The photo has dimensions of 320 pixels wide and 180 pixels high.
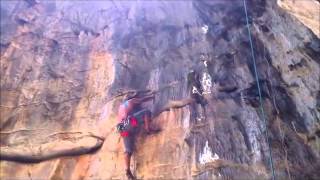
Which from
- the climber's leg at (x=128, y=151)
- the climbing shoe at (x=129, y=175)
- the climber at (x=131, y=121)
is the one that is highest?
the climber at (x=131, y=121)

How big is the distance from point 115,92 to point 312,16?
547 cm

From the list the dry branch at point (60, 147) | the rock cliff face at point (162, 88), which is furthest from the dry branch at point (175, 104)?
the dry branch at point (60, 147)

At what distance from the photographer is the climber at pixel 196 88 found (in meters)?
9.79

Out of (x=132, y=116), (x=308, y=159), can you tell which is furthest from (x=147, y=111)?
(x=308, y=159)

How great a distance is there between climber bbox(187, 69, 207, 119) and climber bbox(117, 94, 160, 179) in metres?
1.12

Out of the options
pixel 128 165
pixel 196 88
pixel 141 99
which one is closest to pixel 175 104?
pixel 196 88

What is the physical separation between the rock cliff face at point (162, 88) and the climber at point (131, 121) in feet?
0.62

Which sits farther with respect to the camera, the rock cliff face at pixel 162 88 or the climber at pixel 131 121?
the climber at pixel 131 121

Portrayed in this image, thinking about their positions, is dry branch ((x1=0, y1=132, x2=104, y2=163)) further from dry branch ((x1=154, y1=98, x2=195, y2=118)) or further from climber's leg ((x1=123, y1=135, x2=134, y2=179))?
dry branch ((x1=154, y1=98, x2=195, y2=118))

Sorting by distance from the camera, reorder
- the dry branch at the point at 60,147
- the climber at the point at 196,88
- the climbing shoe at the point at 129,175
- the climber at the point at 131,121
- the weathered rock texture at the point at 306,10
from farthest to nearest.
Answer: the dry branch at the point at 60,147, the climber at the point at 196,88, the climber at the point at 131,121, the weathered rock texture at the point at 306,10, the climbing shoe at the point at 129,175

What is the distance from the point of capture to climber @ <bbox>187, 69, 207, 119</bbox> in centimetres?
979

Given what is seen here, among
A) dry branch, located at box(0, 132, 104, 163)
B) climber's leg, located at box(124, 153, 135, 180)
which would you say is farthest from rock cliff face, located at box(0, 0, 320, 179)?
climber's leg, located at box(124, 153, 135, 180)

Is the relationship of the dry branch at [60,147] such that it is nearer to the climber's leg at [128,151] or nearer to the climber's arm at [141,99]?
the climber's leg at [128,151]

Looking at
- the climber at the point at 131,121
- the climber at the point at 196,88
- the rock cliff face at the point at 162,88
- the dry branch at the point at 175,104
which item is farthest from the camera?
the dry branch at the point at 175,104
